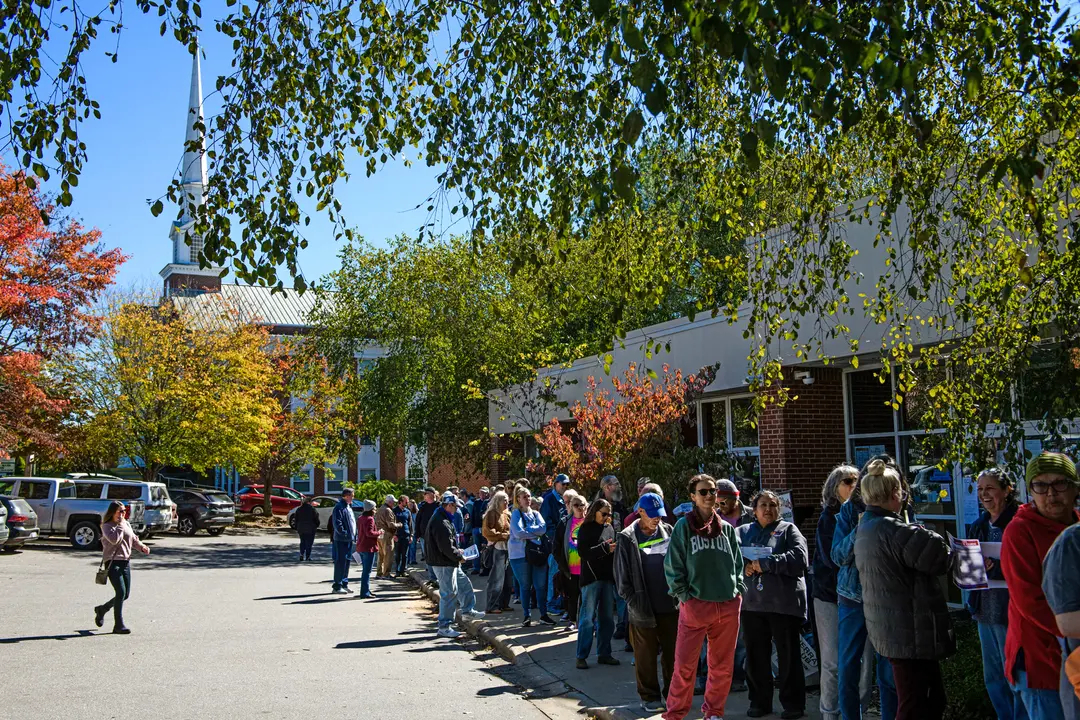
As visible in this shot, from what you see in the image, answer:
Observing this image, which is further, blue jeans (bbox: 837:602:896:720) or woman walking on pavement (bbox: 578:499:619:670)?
woman walking on pavement (bbox: 578:499:619:670)

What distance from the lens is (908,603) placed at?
224 inches

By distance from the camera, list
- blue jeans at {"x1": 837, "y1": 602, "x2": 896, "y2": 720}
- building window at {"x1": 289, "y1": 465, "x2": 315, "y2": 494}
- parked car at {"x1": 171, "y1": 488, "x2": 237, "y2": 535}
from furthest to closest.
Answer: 1. building window at {"x1": 289, "y1": 465, "x2": 315, "y2": 494}
2. parked car at {"x1": 171, "y1": 488, "x2": 237, "y2": 535}
3. blue jeans at {"x1": 837, "y1": 602, "x2": 896, "y2": 720}

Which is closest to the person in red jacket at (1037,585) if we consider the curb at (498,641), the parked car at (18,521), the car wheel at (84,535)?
the curb at (498,641)

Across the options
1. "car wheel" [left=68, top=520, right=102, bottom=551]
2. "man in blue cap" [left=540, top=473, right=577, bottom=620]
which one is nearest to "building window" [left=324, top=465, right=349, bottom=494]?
"car wheel" [left=68, top=520, right=102, bottom=551]

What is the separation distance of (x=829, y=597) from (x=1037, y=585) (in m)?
2.78

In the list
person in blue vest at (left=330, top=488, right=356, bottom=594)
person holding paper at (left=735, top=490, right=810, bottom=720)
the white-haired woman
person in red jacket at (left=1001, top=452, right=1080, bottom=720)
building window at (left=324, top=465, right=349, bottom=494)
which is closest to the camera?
person in red jacket at (left=1001, top=452, right=1080, bottom=720)

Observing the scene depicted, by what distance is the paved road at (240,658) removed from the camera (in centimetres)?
840

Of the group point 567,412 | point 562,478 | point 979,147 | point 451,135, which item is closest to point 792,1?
point 451,135

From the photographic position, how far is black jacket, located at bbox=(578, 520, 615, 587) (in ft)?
33.0

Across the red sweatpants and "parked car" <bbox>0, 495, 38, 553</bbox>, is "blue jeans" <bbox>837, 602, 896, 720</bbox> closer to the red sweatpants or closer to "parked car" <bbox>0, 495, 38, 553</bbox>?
the red sweatpants

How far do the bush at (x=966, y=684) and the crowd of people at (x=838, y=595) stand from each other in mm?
651

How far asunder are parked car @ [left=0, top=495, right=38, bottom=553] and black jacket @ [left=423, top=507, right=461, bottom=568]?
16685mm

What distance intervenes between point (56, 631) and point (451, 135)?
962 cm

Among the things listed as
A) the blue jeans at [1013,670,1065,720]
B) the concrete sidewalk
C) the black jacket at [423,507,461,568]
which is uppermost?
the black jacket at [423,507,461,568]
